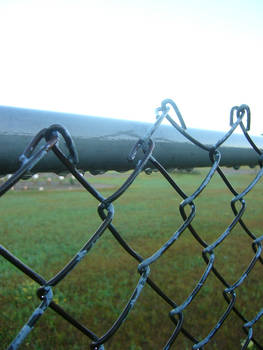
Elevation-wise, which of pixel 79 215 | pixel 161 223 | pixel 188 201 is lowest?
pixel 79 215

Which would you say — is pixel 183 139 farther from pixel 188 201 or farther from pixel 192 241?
pixel 192 241

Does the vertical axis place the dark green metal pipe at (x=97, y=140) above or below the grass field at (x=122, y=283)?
above

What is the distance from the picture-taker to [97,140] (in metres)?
0.67

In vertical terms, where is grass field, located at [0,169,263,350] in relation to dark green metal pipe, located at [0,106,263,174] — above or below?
below

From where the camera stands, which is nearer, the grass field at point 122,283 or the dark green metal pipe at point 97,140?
the dark green metal pipe at point 97,140

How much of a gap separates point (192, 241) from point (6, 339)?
3.37m

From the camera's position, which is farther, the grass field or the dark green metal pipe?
the grass field

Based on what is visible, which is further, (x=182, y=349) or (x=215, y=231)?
(x=215, y=231)

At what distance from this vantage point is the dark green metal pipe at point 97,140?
569 mm

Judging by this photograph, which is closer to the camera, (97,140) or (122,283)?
(97,140)

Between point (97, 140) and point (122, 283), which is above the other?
point (97, 140)

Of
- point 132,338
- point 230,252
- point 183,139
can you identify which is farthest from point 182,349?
point 230,252

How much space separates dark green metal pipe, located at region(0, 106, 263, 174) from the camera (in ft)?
1.87

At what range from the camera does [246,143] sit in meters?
1.13
